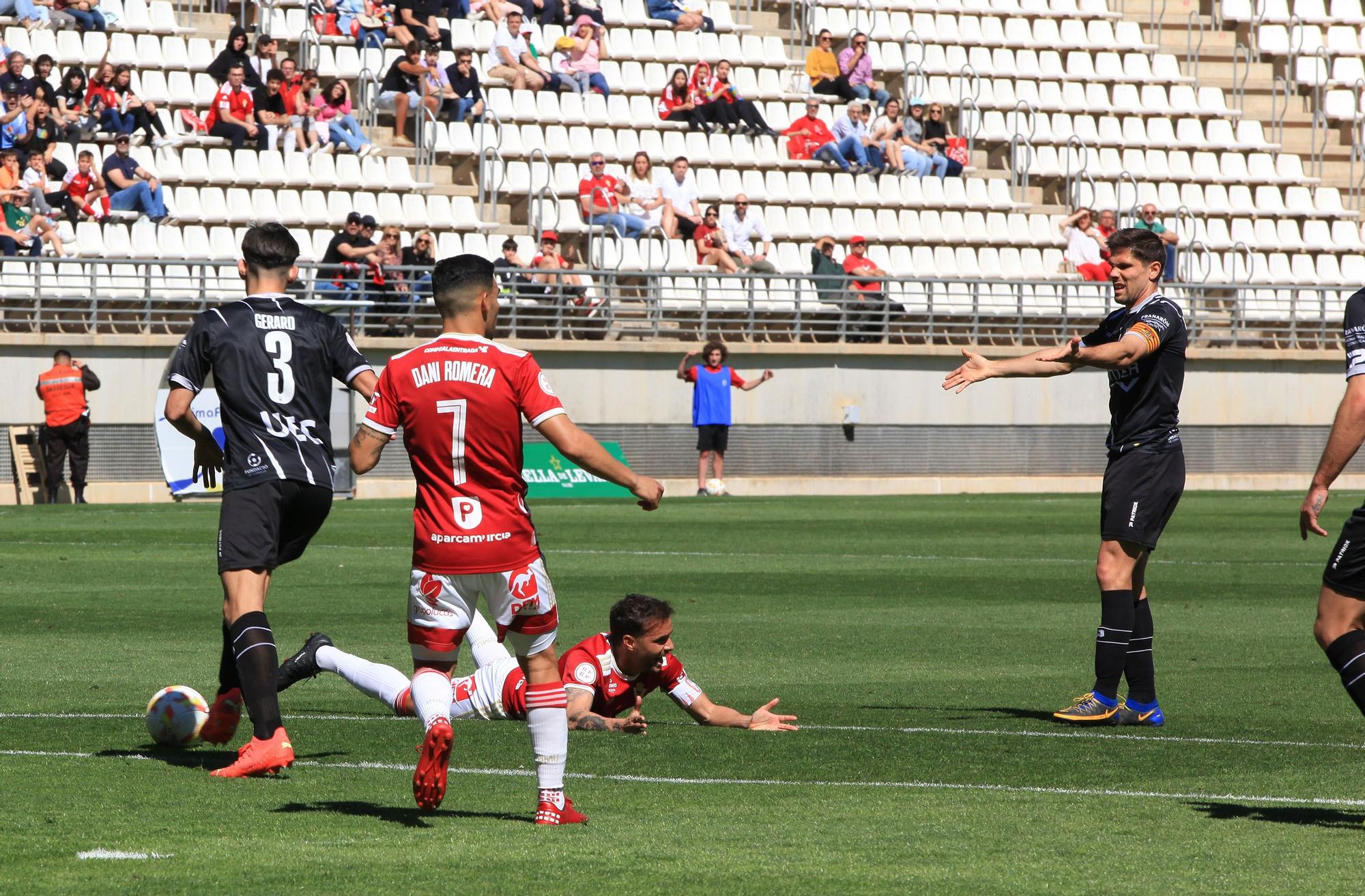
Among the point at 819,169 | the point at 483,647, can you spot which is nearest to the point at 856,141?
the point at 819,169

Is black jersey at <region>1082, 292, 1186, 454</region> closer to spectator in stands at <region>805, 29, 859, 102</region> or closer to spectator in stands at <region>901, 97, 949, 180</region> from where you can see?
spectator in stands at <region>901, 97, 949, 180</region>

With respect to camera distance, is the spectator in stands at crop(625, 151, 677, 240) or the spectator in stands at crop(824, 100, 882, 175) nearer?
the spectator in stands at crop(625, 151, 677, 240)

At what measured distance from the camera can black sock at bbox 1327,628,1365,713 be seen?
6445mm

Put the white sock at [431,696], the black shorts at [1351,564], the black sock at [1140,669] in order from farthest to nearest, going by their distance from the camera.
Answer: the black sock at [1140,669]
the black shorts at [1351,564]
the white sock at [431,696]

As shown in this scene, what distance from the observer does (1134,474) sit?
29.2 feet

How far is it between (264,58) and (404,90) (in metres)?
2.37

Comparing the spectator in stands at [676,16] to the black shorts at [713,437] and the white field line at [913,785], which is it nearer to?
the black shorts at [713,437]

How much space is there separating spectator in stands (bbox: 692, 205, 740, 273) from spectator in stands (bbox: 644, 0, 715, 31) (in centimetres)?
503

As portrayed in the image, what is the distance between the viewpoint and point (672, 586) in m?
15.5

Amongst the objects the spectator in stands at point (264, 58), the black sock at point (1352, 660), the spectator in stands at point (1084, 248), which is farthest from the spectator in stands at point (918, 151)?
the black sock at point (1352, 660)

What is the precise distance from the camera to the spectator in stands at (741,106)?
3319 cm

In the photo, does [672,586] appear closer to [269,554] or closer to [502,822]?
[269,554]

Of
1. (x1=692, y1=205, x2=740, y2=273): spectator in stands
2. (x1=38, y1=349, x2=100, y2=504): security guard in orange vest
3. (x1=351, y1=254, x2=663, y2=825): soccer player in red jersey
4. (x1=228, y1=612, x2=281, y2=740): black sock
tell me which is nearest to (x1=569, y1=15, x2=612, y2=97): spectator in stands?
(x1=692, y1=205, x2=740, y2=273): spectator in stands

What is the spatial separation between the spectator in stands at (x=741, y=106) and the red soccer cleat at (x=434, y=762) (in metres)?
27.9
